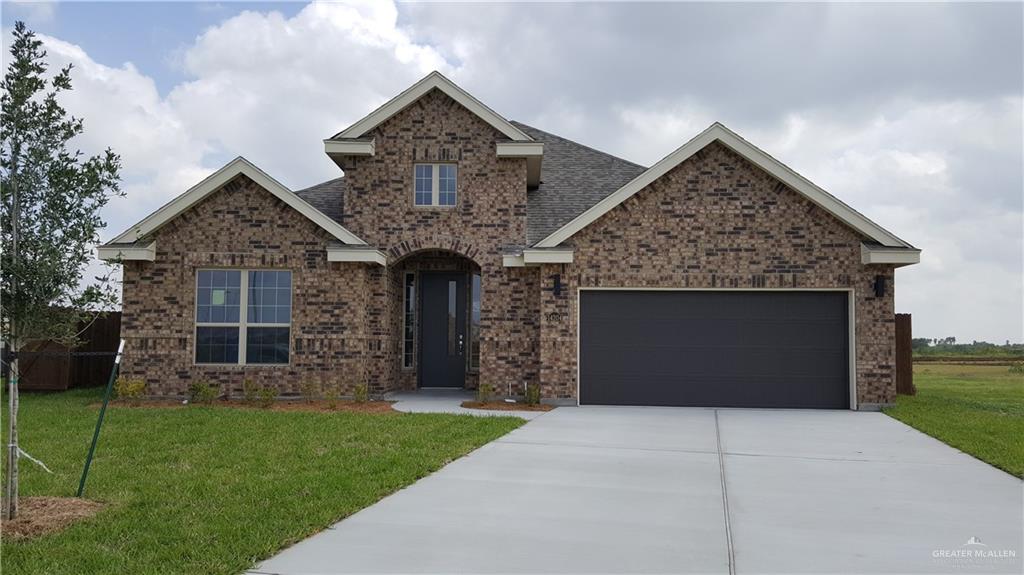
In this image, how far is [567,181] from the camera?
1859cm

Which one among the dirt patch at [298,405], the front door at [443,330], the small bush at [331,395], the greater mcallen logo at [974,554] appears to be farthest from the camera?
the front door at [443,330]

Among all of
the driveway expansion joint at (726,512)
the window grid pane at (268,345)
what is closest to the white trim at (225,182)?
the window grid pane at (268,345)

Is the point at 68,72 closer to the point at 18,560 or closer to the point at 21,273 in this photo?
the point at 21,273

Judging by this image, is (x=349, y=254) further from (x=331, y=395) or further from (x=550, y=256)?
(x=550, y=256)

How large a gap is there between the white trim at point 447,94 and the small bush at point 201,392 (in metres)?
5.35

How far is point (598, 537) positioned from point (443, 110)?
11774 mm

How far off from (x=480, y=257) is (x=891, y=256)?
7460 millimetres

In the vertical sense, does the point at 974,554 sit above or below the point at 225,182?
below

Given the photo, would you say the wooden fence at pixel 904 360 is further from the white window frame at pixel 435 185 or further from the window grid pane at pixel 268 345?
→ the window grid pane at pixel 268 345

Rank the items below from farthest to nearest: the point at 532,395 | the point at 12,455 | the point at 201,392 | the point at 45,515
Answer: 1. the point at 532,395
2. the point at 201,392
3. the point at 45,515
4. the point at 12,455

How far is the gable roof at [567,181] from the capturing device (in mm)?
16656

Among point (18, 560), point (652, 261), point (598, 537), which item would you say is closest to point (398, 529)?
point (598, 537)

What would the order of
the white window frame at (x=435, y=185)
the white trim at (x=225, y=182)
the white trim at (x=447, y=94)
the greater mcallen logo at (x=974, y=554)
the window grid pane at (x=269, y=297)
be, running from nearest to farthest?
the greater mcallen logo at (x=974, y=554) → the white trim at (x=225, y=182) → the window grid pane at (x=269, y=297) → the white trim at (x=447, y=94) → the white window frame at (x=435, y=185)

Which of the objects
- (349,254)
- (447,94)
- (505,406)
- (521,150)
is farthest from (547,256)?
(447,94)
